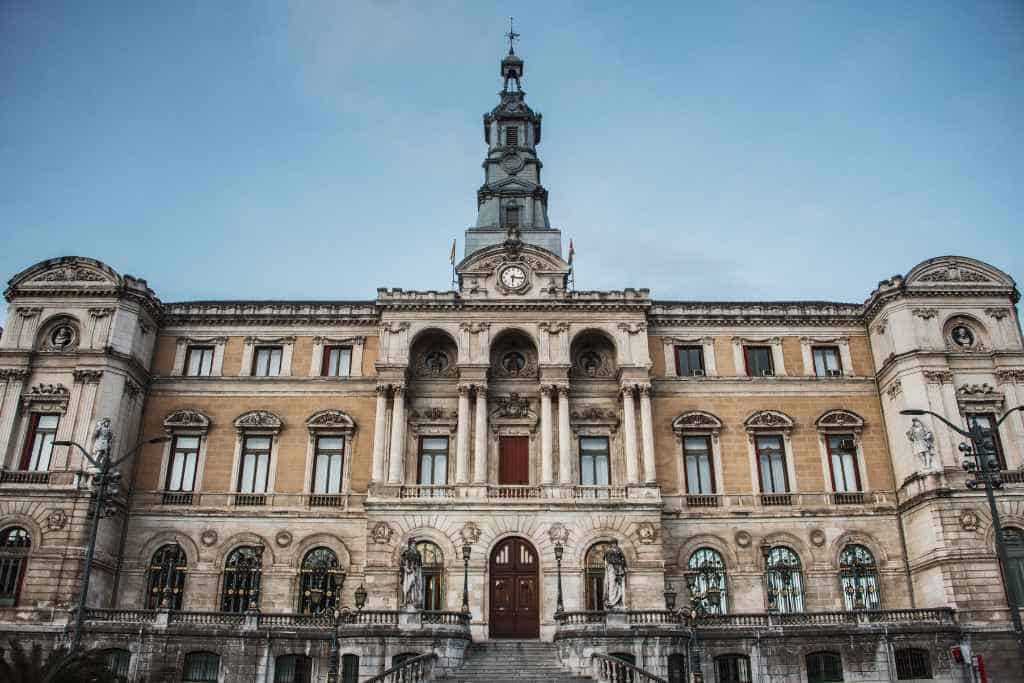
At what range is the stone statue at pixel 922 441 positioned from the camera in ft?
117

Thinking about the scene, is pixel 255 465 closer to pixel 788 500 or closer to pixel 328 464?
pixel 328 464

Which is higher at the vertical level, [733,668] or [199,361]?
[199,361]

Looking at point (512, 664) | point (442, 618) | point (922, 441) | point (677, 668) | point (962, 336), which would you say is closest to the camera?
point (512, 664)

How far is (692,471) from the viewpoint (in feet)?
128

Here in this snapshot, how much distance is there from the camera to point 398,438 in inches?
1475

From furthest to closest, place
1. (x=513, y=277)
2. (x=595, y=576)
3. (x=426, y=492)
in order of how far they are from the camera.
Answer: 1. (x=513, y=277)
2. (x=426, y=492)
3. (x=595, y=576)

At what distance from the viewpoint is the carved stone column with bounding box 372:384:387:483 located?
1449 inches

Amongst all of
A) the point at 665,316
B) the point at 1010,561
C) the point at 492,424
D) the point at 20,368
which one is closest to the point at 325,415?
the point at 492,424

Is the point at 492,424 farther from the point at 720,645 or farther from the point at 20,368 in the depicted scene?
the point at 20,368

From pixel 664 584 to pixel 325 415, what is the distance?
54.2 ft

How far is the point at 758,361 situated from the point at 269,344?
75.8 feet

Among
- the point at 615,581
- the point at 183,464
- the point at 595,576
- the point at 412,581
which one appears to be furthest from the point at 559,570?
the point at 183,464

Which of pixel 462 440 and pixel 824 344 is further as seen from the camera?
pixel 824 344

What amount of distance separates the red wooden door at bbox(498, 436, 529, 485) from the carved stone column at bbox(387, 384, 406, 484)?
4290mm
